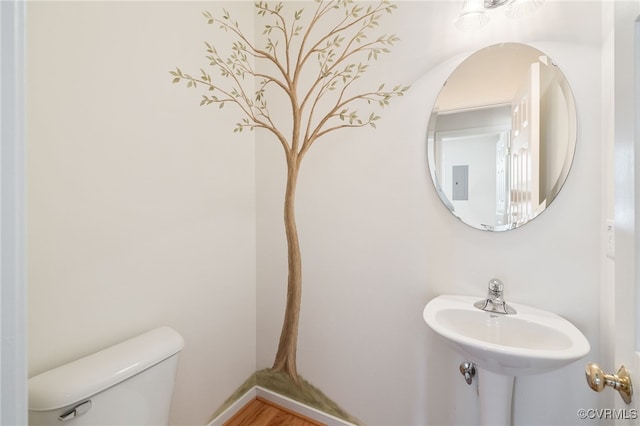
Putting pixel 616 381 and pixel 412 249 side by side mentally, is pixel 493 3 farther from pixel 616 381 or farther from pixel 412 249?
pixel 616 381

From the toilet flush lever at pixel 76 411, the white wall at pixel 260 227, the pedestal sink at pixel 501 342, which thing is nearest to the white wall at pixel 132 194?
the white wall at pixel 260 227

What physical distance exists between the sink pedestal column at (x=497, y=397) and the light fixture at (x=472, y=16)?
1356 mm

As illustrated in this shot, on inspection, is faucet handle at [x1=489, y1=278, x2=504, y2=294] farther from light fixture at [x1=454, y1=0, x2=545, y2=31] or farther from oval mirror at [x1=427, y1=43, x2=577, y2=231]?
light fixture at [x1=454, y1=0, x2=545, y2=31]

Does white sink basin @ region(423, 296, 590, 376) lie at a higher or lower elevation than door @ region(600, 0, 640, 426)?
lower

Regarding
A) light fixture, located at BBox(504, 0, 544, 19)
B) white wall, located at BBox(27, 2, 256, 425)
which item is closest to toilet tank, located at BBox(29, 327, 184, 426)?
white wall, located at BBox(27, 2, 256, 425)

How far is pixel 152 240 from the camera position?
48.3 inches

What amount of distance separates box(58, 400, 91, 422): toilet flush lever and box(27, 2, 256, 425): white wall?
22 centimetres

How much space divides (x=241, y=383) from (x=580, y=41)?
2.21 meters

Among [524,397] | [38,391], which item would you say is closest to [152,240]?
[38,391]

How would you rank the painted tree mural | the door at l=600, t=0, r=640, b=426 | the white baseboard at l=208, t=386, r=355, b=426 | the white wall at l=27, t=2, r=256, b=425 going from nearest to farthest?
the door at l=600, t=0, r=640, b=426, the white wall at l=27, t=2, r=256, b=425, the painted tree mural, the white baseboard at l=208, t=386, r=355, b=426

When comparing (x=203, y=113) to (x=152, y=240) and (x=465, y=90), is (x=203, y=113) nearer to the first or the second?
(x=152, y=240)

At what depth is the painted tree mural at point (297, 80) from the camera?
4.76 feet

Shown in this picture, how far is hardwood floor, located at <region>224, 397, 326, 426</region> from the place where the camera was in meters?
1.60

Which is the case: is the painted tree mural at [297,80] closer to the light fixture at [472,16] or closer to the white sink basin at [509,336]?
the light fixture at [472,16]
